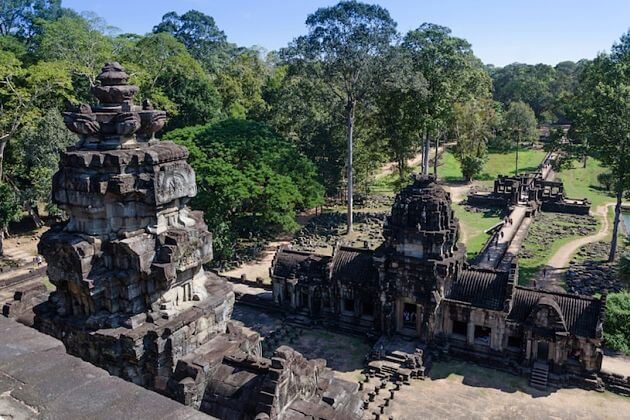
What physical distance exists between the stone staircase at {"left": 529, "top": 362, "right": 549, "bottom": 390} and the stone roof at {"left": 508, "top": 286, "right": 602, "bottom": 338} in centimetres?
214

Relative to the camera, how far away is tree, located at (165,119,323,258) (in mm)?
37531

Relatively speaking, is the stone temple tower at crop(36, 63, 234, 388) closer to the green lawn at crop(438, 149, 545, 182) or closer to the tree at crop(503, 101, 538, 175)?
the green lawn at crop(438, 149, 545, 182)

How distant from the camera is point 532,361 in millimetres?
25250

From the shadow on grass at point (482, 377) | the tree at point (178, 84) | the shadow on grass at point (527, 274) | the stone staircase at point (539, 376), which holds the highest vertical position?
the tree at point (178, 84)

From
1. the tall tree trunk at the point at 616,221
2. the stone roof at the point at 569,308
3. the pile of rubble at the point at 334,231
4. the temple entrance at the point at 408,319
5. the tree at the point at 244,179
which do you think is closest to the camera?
the stone roof at the point at 569,308

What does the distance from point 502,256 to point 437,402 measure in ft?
65.3

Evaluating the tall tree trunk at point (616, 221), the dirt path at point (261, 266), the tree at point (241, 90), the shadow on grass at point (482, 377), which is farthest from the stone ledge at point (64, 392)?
the tree at point (241, 90)

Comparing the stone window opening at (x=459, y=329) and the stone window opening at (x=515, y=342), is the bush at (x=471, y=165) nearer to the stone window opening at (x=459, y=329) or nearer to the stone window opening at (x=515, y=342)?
the stone window opening at (x=459, y=329)

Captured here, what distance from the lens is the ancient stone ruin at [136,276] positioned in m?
13.6

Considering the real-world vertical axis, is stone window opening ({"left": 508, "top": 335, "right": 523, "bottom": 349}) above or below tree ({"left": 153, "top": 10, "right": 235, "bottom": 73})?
below

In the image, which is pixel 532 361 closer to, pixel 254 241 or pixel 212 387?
pixel 212 387

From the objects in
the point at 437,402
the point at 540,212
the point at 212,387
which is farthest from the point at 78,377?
the point at 540,212

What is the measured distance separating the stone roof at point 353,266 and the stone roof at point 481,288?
4493 mm

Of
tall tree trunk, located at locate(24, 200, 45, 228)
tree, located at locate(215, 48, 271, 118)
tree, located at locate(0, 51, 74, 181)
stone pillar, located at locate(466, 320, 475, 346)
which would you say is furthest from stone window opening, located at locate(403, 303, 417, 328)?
tree, located at locate(215, 48, 271, 118)
